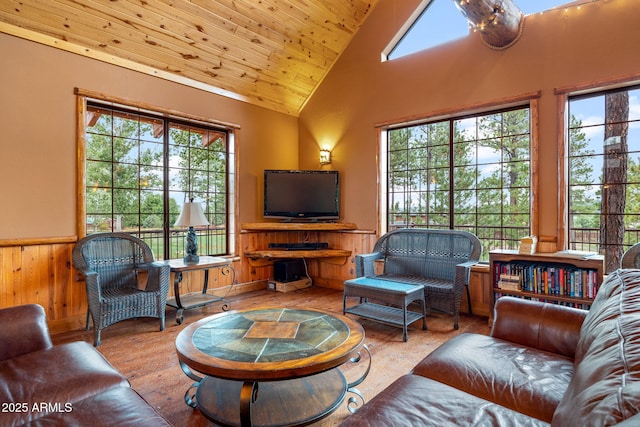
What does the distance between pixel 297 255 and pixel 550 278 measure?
286 cm

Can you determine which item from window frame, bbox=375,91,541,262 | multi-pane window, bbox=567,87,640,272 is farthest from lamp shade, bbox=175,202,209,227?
multi-pane window, bbox=567,87,640,272

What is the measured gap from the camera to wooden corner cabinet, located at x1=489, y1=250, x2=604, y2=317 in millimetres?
2938

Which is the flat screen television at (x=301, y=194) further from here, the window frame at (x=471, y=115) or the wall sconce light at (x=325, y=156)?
the window frame at (x=471, y=115)

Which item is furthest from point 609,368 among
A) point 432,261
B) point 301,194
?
point 301,194

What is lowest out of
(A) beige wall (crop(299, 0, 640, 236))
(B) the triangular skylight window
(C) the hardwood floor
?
(C) the hardwood floor

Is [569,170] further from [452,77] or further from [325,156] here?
[325,156]

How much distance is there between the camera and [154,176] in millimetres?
4098

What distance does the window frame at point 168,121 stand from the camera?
341 centimetres

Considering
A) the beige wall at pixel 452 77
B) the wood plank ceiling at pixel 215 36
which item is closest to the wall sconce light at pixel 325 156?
the beige wall at pixel 452 77

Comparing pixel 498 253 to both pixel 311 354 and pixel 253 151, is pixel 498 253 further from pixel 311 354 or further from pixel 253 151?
pixel 253 151

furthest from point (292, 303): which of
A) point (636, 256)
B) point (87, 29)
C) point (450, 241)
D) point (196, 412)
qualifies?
point (87, 29)

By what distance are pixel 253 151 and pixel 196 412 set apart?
3662mm

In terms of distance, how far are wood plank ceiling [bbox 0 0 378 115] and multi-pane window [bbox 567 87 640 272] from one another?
3.00 meters

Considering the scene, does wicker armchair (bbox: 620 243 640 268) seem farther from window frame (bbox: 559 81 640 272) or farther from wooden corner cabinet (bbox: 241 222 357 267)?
wooden corner cabinet (bbox: 241 222 357 267)
